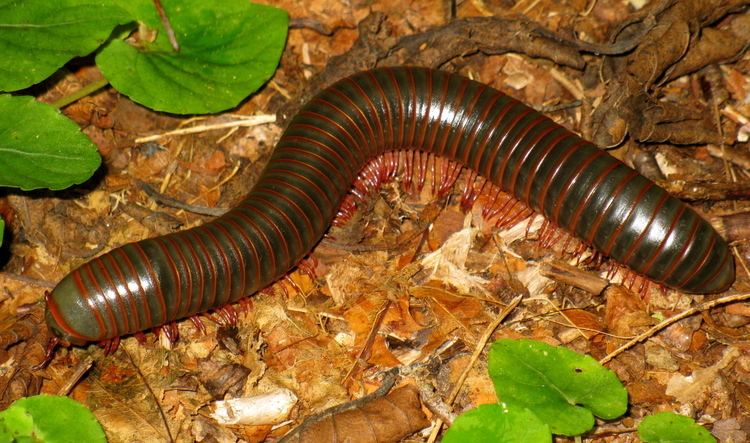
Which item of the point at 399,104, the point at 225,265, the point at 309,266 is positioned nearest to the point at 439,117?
the point at 399,104

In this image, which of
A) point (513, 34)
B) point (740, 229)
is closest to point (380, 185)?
point (513, 34)

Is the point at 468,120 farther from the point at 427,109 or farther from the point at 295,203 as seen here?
the point at 295,203

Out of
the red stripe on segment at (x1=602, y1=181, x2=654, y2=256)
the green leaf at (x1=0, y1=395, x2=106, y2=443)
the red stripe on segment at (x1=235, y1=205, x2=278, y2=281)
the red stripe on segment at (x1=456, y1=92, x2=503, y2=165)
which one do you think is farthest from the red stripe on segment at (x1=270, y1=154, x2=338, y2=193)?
the green leaf at (x1=0, y1=395, x2=106, y2=443)

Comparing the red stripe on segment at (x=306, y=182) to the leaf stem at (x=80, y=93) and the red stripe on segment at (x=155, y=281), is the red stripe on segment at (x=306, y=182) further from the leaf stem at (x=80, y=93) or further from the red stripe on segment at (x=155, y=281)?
the leaf stem at (x=80, y=93)

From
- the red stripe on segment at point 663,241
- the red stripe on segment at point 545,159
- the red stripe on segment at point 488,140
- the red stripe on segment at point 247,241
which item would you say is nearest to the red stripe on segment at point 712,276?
the red stripe on segment at point 663,241

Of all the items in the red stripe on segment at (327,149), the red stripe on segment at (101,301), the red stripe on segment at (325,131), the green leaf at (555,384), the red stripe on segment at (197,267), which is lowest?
the red stripe on segment at (101,301)

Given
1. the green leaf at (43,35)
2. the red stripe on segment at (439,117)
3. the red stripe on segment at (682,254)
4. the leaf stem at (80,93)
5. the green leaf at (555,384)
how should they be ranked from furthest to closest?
1. the leaf stem at (80,93)
2. the red stripe on segment at (439,117)
3. the red stripe on segment at (682,254)
4. the green leaf at (43,35)
5. the green leaf at (555,384)

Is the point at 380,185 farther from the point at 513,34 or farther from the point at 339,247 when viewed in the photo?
the point at 513,34
